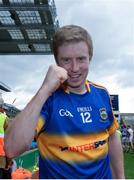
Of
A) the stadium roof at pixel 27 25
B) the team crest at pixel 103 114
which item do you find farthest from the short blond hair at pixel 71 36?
the stadium roof at pixel 27 25

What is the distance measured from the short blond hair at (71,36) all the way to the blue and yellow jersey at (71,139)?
0.22 metres

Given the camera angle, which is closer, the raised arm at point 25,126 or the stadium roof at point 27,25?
the raised arm at point 25,126

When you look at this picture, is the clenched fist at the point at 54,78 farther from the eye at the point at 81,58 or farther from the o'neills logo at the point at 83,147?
the o'neills logo at the point at 83,147

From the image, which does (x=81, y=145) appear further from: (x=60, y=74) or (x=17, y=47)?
(x=17, y=47)

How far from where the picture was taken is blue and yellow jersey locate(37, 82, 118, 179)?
2277 millimetres

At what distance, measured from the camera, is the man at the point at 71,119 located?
2273 millimetres

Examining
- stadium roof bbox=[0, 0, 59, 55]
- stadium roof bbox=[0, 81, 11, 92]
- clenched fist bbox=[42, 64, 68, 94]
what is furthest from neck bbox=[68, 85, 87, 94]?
stadium roof bbox=[0, 81, 11, 92]

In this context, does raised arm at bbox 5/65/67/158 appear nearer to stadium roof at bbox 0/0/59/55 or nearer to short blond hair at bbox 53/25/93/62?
short blond hair at bbox 53/25/93/62

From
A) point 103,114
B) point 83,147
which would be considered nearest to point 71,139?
point 83,147

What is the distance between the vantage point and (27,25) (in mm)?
38188

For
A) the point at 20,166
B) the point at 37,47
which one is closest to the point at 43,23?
the point at 37,47

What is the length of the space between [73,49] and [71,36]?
0.07 metres

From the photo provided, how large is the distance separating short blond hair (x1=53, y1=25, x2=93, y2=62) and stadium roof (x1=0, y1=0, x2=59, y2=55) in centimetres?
2833

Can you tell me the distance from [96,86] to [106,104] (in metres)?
0.12
